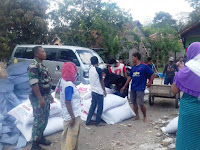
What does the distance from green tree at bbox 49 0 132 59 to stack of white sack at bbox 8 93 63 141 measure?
27.4ft

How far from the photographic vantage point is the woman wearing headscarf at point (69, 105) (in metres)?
3.06

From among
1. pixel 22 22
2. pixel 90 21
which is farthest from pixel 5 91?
pixel 90 21

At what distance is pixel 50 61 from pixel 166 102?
4763 mm

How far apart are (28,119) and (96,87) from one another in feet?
5.04

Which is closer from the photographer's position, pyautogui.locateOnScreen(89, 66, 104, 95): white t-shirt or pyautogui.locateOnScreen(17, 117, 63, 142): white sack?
pyautogui.locateOnScreen(17, 117, 63, 142): white sack

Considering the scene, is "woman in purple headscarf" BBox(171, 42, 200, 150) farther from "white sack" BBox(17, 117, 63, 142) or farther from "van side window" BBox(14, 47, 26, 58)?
"van side window" BBox(14, 47, 26, 58)

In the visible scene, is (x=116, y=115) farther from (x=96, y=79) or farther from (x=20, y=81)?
(x=20, y=81)

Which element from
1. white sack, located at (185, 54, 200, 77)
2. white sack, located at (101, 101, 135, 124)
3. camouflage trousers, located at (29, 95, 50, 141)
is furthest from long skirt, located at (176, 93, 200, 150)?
white sack, located at (101, 101, 135, 124)

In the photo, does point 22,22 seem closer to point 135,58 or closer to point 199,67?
point 135,58

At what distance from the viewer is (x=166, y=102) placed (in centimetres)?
739

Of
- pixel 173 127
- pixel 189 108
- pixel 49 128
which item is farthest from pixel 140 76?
pixel 189 108

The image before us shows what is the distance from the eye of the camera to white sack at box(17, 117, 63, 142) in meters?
4.02

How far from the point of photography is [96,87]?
4777mm

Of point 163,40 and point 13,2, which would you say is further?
point 163,40
